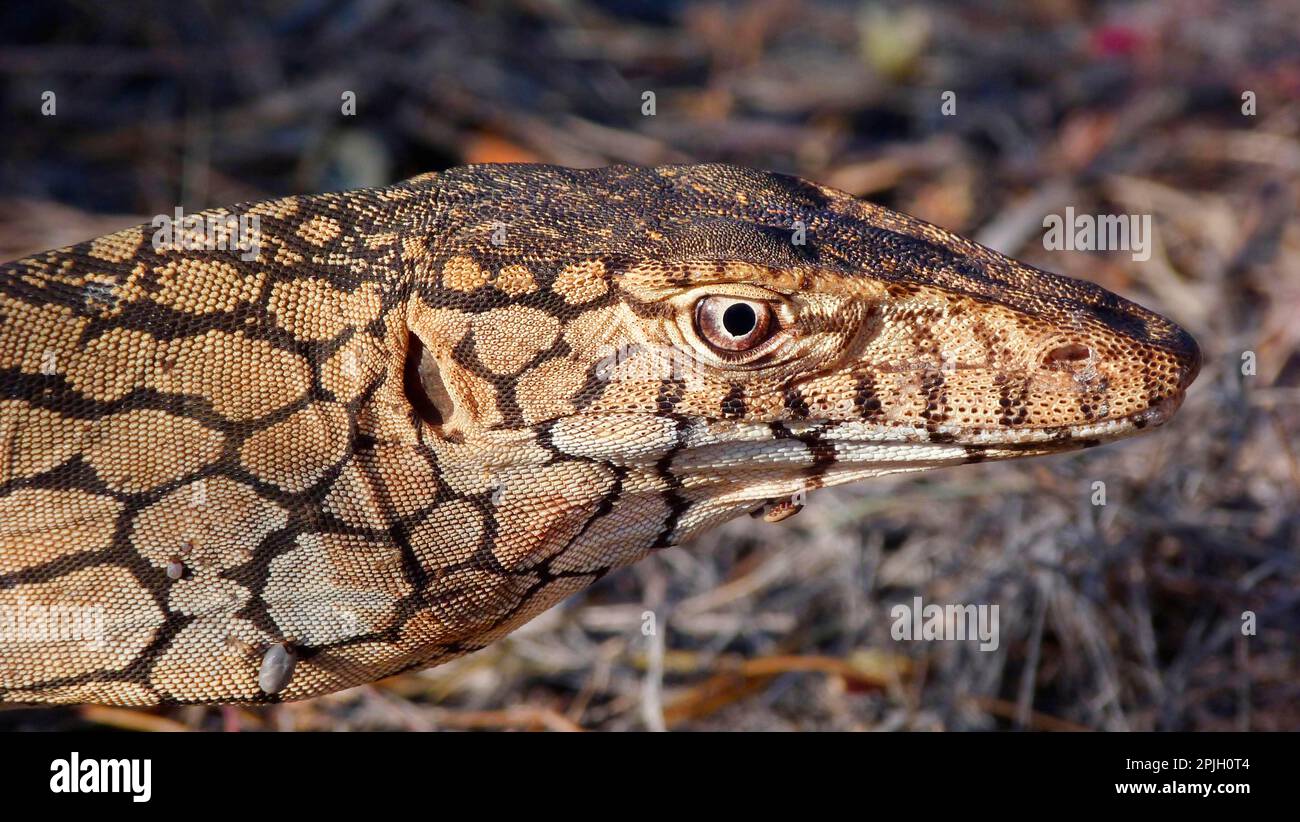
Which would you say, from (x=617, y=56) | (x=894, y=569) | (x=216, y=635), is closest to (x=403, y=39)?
(x=617, y=56)

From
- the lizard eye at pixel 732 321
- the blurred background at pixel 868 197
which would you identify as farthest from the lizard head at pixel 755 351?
the blurred background at pixel 868 197

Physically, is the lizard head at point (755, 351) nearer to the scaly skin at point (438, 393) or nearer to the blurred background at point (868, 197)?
the scaly skin at point (438, 393)

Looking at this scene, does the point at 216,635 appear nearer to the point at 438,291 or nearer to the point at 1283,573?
the point at 438,291

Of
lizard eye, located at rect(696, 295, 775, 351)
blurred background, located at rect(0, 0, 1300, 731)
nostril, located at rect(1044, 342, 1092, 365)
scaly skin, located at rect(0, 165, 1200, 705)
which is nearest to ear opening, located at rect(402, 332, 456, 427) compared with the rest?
scaly skin, located at rect(0, 165, 1200, 705)

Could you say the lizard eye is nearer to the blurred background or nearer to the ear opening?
the ear opening

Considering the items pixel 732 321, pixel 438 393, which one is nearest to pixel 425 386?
pixel 438 393

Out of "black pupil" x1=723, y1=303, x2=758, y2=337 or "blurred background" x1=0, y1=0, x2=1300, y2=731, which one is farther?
"blurred background" x1=0, y1=0, x2=1300, y2=731

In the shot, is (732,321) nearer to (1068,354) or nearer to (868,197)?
(1068,354)
